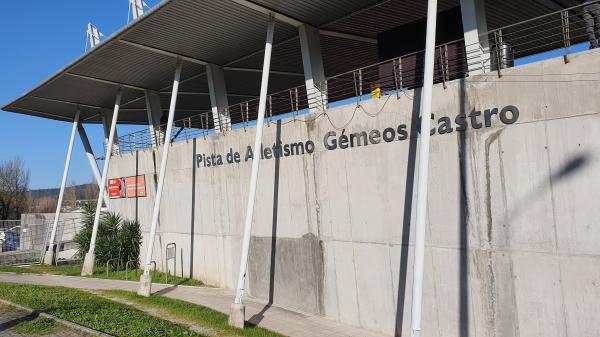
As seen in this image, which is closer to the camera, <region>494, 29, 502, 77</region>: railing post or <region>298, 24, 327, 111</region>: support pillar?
<region>494, 29, 502, 77</region>: railing post

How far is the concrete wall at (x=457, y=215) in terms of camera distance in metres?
7.85

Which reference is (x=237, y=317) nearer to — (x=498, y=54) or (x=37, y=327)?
(x=37, y=327)

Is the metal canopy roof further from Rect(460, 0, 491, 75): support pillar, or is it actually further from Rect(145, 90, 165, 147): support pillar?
Rect(460, 0, 491, 75): support pillar

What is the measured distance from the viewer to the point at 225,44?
16078 millimetres

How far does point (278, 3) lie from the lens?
1280 centimetres

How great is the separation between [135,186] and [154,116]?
3360 mm

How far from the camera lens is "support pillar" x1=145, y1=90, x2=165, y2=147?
71.4 ft

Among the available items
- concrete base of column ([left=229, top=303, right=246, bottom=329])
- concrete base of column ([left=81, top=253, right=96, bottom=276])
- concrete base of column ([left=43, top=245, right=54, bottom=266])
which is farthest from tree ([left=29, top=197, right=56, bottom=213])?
concrete base of column ([left=229, top=303, right=246, bottom=329])

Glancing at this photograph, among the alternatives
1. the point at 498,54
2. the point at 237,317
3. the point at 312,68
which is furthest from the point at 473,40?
the point at 237,317

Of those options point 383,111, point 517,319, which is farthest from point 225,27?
point 517,319

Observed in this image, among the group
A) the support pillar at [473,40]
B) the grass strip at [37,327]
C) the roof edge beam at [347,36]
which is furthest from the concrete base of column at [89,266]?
the support pillar at [473,40]

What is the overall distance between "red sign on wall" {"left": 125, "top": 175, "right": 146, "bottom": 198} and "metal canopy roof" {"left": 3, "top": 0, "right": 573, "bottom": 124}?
409cm

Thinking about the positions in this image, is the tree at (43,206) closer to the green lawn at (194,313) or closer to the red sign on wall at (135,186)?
the red sign on wall at (135,186)

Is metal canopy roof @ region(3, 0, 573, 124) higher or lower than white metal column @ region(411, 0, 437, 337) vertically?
higher
